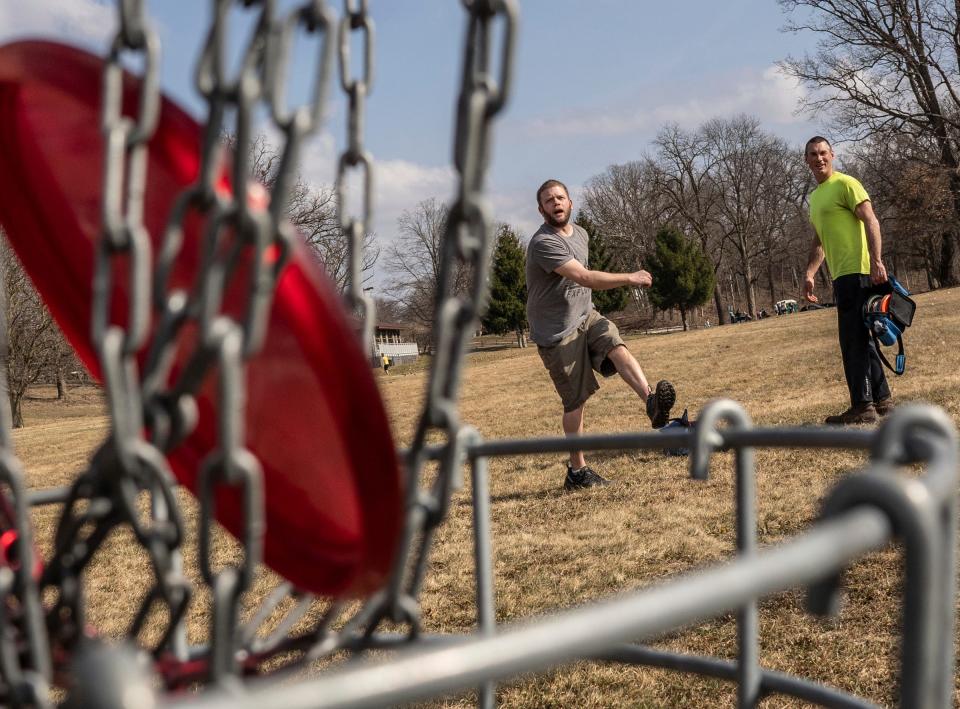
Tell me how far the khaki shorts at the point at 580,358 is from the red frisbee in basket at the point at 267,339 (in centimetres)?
391

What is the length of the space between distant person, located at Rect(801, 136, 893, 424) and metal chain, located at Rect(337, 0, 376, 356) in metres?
5.25

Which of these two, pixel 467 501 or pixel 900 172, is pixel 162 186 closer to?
pixel 467 501

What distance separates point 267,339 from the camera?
43.3 inches

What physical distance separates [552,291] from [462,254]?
4.54 meters

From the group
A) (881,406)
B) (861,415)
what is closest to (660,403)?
(861,415)

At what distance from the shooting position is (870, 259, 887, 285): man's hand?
588 centimetres

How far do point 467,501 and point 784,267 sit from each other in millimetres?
59221

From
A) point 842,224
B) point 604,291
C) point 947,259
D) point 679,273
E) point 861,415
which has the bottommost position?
point 861,415

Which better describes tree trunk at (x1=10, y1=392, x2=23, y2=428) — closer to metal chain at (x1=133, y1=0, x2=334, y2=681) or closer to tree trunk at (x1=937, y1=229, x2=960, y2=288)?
metal chain at (x1=133, y1=0, x2=334, y2=681)

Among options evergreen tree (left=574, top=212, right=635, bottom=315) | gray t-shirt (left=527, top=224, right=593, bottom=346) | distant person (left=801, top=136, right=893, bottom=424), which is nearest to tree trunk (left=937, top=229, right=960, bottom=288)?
evergreen tree (left=574, top=212, right=635, bottom=315)

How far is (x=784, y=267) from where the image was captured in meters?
61.1

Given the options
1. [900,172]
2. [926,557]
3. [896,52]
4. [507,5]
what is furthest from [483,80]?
[900,172]

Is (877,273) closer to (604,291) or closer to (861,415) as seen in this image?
(861,415)

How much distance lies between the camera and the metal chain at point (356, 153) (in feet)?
4.07
